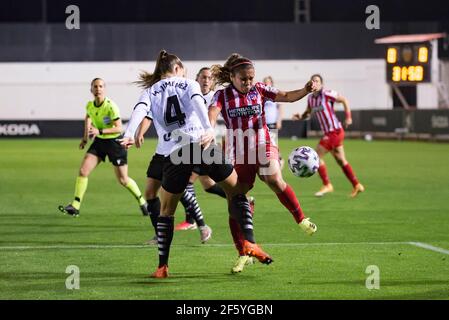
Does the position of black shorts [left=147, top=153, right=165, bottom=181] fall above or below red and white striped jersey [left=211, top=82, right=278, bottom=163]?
below

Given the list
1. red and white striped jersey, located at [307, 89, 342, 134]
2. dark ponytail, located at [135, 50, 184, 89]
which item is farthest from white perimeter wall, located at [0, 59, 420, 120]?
dark ponytail, located at [135, 50, 184, 89]

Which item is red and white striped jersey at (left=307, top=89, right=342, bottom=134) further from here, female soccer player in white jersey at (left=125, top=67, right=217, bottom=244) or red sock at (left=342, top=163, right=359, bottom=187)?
female soccer player in white jersey at (left=125, top=67, right=217, bottom=244)

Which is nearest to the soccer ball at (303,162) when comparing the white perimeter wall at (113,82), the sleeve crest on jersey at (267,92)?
the sleeve crest on jersey at (267,92)

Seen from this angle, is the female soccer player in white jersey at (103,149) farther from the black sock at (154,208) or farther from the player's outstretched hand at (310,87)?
the player's outstretched hand at (310,87)

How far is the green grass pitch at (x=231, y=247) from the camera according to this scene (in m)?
9.02

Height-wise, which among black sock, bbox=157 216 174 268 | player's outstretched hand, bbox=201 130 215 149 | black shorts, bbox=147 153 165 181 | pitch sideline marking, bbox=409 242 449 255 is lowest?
pitch sideline marking, bbox=409 242 449 255

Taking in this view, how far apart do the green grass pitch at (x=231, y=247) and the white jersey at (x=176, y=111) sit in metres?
1.35

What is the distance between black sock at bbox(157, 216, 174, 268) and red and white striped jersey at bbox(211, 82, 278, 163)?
1.28 metres

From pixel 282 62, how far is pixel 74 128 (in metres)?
11.2

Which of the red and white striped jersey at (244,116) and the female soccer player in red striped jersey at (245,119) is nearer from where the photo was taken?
the female soccer player in red striped jersey at (245,119)

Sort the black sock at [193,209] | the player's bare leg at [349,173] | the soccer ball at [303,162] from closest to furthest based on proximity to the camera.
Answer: the soccer ball at [303,162]
the black sock at [193,209]
the player's bare leg at [349,173]

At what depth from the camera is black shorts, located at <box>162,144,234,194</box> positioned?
31.3 feet

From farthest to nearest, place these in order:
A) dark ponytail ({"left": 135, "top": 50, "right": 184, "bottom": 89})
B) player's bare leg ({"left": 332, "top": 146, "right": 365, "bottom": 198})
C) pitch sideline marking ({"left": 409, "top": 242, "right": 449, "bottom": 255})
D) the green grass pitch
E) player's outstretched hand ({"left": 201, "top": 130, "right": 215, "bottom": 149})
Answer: player's bare leg ({"left": 332, "top": 146, "right": 365, "bottom": 198}) < pitch sideline marking ({"left": 409, "top": 242, "right": 449, "bottom": 255}) < dark ponytail ({"left": 135, "top": 50, "right": 184, "bottom": 89}) < player's outstretched hand ({"left": 201, "top": 130, "right": 215, "bottom": 149}) < the green grass pitch
